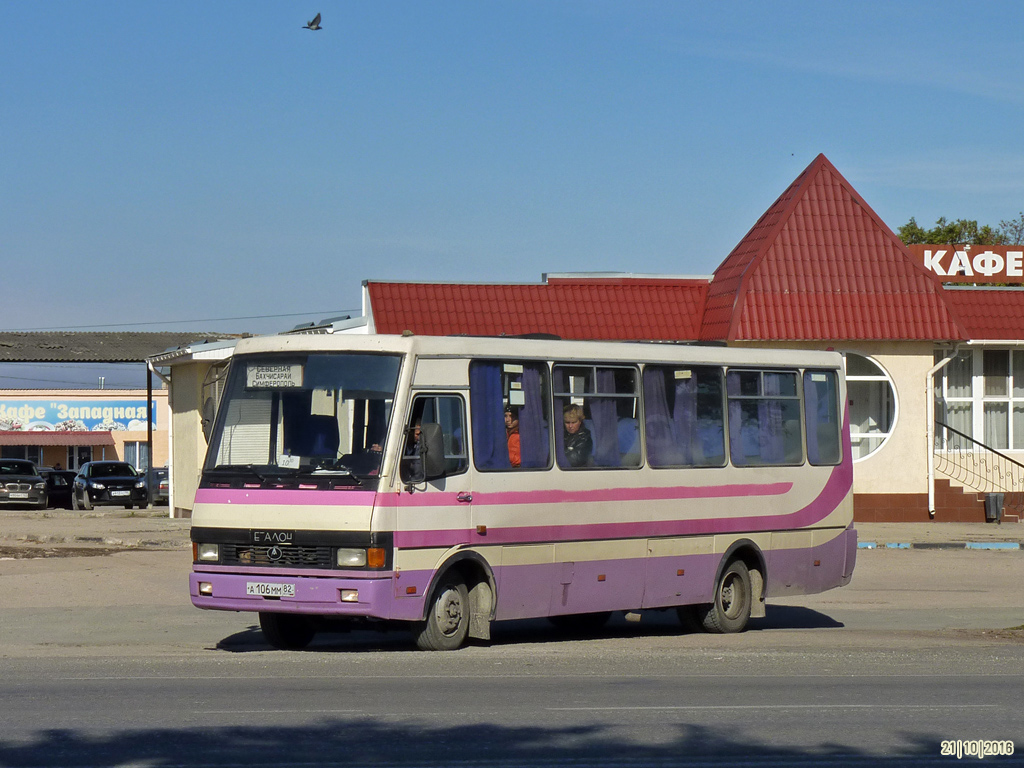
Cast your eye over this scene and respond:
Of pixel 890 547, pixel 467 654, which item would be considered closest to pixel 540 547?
pixel 467 654

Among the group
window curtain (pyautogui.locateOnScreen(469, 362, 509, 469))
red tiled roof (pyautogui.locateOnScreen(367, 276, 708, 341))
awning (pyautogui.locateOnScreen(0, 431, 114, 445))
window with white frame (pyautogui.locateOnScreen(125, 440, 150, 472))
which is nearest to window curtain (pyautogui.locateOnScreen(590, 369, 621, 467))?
window curtain (pyautogui.locateOnScreen(469, 362, 509, 469))

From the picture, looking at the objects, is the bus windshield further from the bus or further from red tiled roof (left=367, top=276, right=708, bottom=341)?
red tiled roof (left=367, top=276, right=708, bottom=341)

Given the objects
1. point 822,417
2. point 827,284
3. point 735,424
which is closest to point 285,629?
point 735,424

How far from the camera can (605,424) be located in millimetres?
13984

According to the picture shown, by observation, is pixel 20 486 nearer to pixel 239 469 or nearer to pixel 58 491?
pixel 58 491

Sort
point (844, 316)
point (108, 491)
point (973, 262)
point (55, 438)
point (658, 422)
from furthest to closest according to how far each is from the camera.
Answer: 1. point (55, 438)
2. point (108, 491)
3. point (973, 262)
4. point (844, 316)
5. point (658, 422)

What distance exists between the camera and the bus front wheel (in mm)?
12328

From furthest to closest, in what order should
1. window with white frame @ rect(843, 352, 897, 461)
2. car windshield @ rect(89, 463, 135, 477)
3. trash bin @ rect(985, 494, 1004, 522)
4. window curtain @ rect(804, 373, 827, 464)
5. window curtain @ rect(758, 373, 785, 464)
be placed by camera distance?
car windshield @ rect(89, 463, 135, 477) → trash bin @ rect(985, 494, 1004, 522) → window with white frame @ rect(843, 352, 897, 461) → window curtain @ rect(804, 373, 827, 464) → window curtain @ rect(758, 373, 785, 464)

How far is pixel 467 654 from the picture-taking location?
40.5ft

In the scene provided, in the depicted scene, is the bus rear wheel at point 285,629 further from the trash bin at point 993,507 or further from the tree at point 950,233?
the tree at point 950,233

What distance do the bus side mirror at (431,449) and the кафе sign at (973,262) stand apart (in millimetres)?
21868

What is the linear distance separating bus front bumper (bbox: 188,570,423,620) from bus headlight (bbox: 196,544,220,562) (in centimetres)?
13
